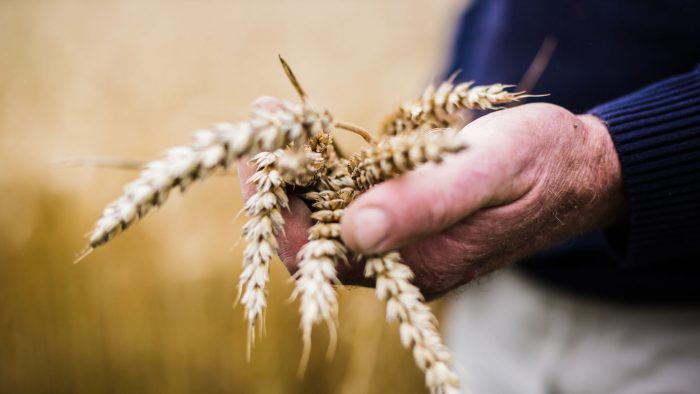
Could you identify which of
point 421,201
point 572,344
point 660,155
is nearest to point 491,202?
point 421,201

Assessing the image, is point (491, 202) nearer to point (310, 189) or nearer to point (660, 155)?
point (310, 189)

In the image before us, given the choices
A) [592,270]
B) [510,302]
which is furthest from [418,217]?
[510,302]

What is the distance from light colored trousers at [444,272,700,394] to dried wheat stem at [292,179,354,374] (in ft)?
2.18

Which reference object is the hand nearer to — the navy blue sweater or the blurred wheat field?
the navy blue sweater

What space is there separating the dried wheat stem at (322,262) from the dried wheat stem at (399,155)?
0.06 metres

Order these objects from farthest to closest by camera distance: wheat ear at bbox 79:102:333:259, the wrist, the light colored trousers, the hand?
the light colored trousers < the wrist < the hand < wheat ear at bbox 79:102:333:259

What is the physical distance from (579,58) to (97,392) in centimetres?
240

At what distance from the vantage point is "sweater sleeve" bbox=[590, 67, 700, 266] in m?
1.09

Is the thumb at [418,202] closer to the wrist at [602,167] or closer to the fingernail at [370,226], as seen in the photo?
the fingernail at [370,226]

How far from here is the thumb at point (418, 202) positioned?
72 cm

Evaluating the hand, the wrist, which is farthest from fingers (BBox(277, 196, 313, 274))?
the wrist

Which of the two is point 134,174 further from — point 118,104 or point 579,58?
point 579,58

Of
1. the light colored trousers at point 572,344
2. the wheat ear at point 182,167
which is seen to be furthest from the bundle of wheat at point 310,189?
the light colored trousers at point 572,344

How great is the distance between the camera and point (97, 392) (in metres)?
2.20
